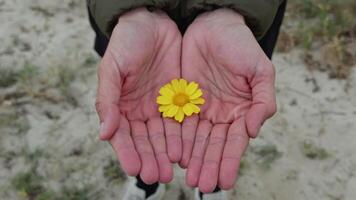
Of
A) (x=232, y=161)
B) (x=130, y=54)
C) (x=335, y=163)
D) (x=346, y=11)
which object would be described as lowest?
(x=335, y=163)

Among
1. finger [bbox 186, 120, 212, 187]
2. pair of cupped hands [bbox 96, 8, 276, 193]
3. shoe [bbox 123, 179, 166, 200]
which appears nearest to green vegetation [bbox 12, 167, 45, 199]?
shoe [bbox 123, 179, 166, 200]

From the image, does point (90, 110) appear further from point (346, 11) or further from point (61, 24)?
point (346, 11)

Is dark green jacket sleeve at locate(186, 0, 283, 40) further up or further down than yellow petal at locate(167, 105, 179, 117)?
further up

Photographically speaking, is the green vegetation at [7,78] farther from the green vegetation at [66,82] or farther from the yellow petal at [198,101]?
the yellow petal at [198,101]

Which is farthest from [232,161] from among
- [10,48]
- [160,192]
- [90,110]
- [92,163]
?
[10,48]

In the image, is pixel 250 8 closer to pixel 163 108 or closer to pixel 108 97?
pixel 163 108

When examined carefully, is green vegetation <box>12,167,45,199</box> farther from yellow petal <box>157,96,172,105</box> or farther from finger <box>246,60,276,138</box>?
finger <box>246,60,276,138</box>
